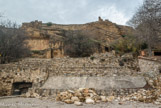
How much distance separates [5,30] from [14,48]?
2390mm

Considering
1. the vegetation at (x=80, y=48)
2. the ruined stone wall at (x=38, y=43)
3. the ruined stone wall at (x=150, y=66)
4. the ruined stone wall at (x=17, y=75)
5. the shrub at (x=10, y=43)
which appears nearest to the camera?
the ruined stone wall at (x=150, y=66)

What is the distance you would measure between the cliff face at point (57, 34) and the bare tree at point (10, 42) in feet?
16.3

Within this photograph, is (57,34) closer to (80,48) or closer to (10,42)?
(80,48)

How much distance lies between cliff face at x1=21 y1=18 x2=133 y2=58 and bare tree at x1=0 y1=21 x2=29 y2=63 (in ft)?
16.3

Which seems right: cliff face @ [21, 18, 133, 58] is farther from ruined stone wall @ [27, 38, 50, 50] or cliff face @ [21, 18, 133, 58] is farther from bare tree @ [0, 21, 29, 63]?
bare tree @ [0, 21, 29, 63]

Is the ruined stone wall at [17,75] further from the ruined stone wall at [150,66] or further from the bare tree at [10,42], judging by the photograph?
the ruined stone wall at [150,66]

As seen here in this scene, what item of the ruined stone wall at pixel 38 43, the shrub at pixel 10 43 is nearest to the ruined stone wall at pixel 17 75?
the shrub at pixel 10 43

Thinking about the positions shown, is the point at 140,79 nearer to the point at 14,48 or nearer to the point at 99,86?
the point at 99,86

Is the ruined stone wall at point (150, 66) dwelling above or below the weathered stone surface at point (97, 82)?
above

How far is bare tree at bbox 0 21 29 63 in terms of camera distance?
1275 cm

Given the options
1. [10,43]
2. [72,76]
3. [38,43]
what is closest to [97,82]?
[72,76]

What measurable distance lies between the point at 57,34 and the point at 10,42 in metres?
11.7

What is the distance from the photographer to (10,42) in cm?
1301

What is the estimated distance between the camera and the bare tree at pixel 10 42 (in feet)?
41.8
